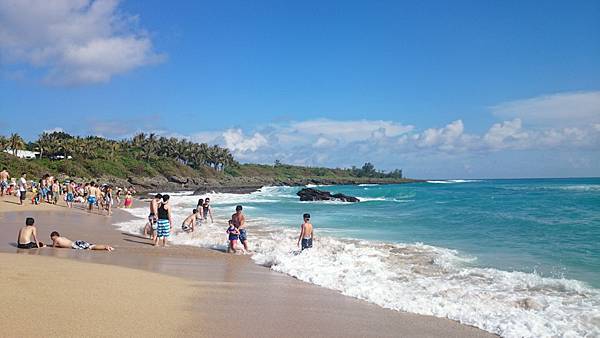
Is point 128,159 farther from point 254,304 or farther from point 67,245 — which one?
point 254,304

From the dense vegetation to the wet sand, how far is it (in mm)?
52267

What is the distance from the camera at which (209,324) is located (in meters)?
5.88

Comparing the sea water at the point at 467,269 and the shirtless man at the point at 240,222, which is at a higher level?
the shirtless man at the point at 240,222

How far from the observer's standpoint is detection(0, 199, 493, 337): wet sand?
593 cm

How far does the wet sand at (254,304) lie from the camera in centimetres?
593

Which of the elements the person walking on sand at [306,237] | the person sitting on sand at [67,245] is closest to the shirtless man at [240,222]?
the person walking on sand at [306,237]

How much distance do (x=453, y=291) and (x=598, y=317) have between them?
2211 mm

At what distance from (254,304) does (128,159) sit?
92.7 meters

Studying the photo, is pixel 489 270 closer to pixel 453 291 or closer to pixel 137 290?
pixel 453 291

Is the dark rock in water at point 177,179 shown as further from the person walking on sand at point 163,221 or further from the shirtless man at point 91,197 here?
the person walking on sand at point 163,221

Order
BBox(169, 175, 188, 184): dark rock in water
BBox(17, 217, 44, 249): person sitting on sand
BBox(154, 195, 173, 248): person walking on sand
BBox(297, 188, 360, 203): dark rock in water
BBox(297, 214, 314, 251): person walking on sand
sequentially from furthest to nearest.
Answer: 1. BBox(169, 175, 188, 184): dark rock in water
2. BBox(297, 188, 360, 203): dark rock in water
3. BBox(154, 195, 173, 248): person walking on sand
4. BBox(297, 214, 314, 251): person walking on sand
5. BBox(17, 217, 44, 249): person sitting on sand

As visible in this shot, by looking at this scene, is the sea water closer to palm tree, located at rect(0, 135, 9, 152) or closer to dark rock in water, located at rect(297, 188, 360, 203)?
dark rock in water, located at rect(297, 188, 360, 203)

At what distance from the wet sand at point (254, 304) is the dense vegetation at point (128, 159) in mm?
52267

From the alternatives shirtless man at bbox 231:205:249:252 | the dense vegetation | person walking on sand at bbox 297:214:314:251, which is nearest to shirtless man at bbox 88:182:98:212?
shirtless man at bbox 231:205:249:252
